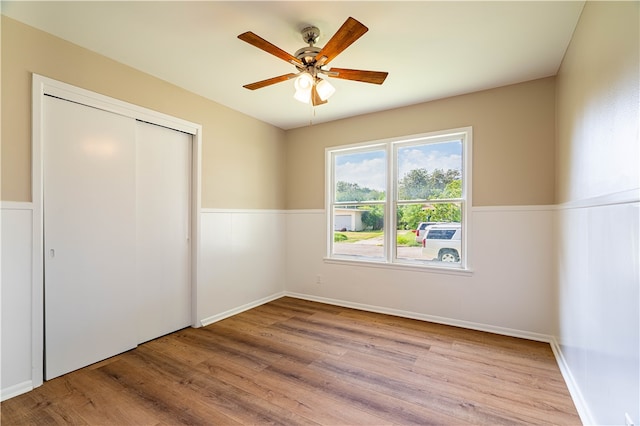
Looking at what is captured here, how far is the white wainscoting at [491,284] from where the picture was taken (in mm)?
2922

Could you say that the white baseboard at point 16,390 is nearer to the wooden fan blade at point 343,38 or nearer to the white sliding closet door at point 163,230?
the white sliding closet door at point 163,230

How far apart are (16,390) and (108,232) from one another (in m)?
1.24

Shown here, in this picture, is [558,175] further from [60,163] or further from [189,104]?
[60,163]

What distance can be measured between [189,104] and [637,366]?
13.0 ft

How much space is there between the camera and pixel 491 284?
3152mm

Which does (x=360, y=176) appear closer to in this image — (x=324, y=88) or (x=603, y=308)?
(x=324, y=88)

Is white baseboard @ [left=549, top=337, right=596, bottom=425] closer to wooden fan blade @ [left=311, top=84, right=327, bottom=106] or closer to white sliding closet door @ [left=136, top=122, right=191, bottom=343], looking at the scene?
wooden fan blade @ [left=311, top=84, right=327, bottom=106]

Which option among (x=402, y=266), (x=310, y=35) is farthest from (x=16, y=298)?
(x=402, y=266)

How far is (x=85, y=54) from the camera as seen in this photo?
241 cm

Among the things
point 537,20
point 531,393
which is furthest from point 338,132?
point 531,393

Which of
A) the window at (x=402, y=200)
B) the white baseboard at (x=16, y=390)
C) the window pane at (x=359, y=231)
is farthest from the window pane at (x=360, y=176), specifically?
the white baseboard at (x=16, y=390)

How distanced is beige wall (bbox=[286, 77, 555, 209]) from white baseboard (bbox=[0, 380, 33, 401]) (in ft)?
13.5

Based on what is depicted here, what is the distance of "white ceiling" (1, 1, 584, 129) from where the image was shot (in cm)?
196

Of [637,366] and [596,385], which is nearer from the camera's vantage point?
[637,366]
